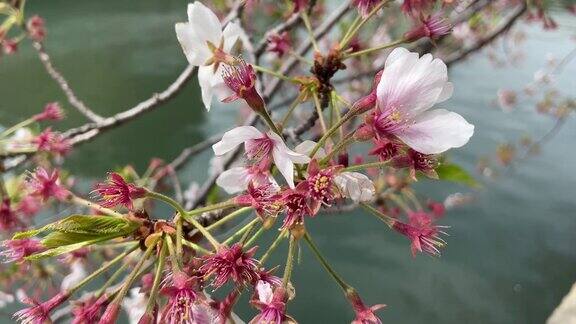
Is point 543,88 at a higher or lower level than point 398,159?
lower

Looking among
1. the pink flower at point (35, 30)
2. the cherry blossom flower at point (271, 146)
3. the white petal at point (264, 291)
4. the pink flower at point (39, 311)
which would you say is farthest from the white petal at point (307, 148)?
the pink flower at point (35, 30)

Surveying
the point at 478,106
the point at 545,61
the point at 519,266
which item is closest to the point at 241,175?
the point at 519,266

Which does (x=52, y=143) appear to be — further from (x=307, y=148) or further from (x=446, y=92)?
(x=446, y=92)

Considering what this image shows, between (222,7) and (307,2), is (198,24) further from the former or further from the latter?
(222,7)

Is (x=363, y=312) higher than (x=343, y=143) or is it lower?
lower

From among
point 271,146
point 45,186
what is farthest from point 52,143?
point 271,146

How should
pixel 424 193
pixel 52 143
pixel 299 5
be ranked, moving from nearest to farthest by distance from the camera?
pixel 299 5, pixel 52 143, pixel 424 193
